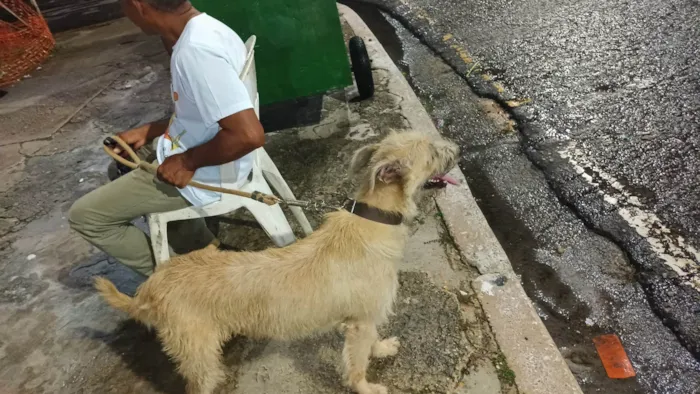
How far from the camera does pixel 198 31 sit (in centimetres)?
212

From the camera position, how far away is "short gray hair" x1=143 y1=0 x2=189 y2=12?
2.16m

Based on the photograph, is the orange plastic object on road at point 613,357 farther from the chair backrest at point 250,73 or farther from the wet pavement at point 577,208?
the chair backrest at point 250,73

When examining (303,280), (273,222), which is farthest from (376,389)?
(273,222)

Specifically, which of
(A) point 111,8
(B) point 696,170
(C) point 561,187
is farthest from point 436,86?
(A) point 111,8

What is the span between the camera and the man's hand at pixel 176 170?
91.5 inches

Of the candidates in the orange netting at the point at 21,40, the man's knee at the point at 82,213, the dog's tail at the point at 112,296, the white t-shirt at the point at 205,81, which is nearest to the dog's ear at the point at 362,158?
the white t-shirt at the point at 205,81

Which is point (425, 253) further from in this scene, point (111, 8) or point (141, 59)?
point (111, 8)

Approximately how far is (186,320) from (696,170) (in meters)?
3.84

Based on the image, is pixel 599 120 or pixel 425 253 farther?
pixel 599 120

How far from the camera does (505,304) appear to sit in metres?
2.70

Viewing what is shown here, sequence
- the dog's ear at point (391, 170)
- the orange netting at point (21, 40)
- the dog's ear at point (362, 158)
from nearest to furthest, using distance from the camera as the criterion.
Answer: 1. the dog's ear at point (391, 170)
2. the dog's ear at point (362, 158)
3. the orange netting at point (21, 40)

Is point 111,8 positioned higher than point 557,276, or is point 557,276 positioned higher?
point 557,276

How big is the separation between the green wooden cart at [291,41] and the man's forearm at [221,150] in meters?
2.07

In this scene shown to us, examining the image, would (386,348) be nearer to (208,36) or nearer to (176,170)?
(176,170)
